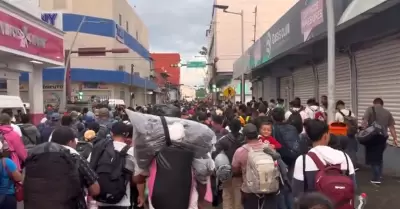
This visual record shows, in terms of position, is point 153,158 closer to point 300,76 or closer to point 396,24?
point 396,24

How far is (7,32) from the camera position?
58.1ft

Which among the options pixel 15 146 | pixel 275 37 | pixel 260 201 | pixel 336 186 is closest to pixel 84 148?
pixel 15 146

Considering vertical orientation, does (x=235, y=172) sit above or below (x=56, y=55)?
below

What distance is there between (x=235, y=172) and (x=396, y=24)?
6544mm

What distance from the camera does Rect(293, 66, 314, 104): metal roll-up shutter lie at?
22.0m

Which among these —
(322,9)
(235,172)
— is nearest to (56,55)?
(322,9)

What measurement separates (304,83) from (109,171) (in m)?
18.8

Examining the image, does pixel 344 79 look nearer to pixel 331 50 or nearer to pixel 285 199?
pixel 331 50

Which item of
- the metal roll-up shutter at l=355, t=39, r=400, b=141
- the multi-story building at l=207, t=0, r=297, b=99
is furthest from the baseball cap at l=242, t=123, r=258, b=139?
the multi-story building at l=207, t=0, r=297, b=99

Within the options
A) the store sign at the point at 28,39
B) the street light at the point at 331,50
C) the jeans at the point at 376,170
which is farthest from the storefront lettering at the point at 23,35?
the jeans at the point at 376,170

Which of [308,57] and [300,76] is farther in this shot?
[300,76]

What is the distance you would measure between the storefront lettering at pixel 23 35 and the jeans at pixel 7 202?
495 inches

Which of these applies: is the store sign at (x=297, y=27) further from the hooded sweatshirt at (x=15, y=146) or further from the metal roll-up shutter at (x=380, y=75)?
the hooded sweatshirt at (x=15, y=146)

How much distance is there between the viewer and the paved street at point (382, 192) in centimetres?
924
